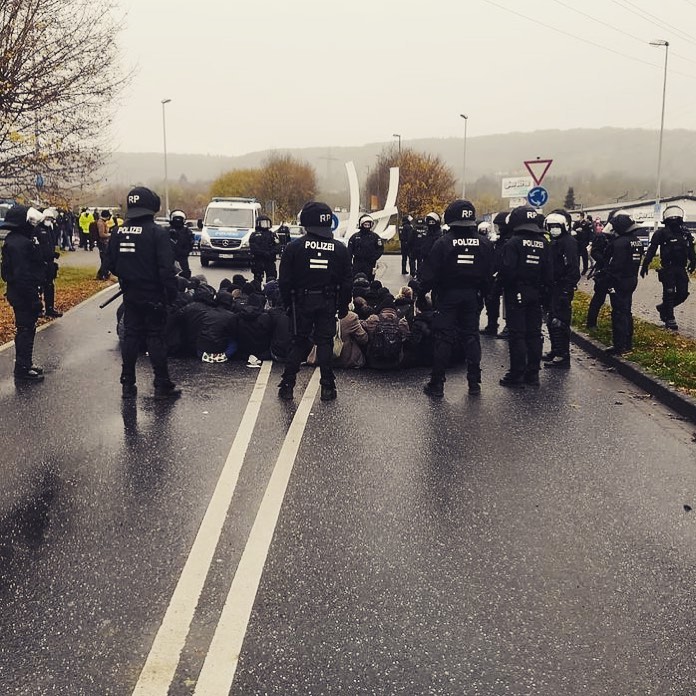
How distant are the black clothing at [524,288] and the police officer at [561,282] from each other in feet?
3.74

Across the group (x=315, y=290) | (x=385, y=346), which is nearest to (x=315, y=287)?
(x=315, y=290)

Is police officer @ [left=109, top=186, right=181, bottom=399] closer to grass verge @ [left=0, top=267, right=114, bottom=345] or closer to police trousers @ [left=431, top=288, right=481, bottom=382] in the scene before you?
police trousers @ [left=431, top=288, right=481, bottom=382]

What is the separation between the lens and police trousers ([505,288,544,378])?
8.56 metres

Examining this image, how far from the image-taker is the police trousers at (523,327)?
8562 mm

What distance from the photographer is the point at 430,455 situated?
5965 mm

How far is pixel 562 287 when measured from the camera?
9.98m

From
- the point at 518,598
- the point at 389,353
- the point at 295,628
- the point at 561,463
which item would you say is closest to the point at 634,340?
the point at 389,353

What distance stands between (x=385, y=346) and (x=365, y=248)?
7.46 metres

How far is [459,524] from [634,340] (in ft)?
24.8

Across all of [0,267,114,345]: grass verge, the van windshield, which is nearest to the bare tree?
[0,267,114,345]: grass verge

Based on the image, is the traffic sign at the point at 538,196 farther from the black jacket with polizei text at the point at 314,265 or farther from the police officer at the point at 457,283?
the black jacket with polizei text at the point at 314,265

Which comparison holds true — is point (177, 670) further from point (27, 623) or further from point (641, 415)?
point (641, 415)

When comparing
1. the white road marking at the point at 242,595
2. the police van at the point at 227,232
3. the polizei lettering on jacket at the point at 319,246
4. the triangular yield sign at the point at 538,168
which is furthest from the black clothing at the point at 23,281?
the police van at the point at 227,232

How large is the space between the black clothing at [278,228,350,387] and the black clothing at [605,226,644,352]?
4.19 m
